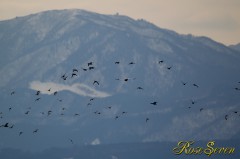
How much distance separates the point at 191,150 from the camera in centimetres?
9025

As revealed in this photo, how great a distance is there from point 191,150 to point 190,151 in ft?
10.1

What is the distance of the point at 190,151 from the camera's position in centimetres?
8725
